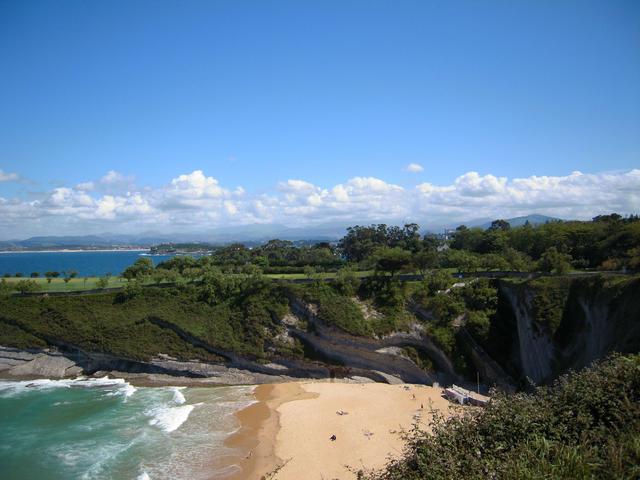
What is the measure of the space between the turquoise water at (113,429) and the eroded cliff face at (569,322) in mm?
20395

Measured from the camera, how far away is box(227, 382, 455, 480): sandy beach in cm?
2155

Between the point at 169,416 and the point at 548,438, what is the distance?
24553mm

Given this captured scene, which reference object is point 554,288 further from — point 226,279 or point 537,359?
point 226,279

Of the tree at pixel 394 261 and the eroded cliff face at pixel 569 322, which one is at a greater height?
the tree at pixel 394 261

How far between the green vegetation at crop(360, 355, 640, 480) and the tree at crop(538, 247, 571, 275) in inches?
961

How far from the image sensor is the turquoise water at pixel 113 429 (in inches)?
838

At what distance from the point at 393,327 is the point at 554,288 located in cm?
1245

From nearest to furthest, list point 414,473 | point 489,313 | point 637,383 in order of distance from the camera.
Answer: point 414,473 → point 637,383 → point 489,313

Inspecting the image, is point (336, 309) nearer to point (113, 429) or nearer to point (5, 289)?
point (113, 429)

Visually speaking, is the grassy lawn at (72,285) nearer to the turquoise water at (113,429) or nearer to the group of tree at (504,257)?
the group of tree at (504,257)

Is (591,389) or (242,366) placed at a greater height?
(591,389)

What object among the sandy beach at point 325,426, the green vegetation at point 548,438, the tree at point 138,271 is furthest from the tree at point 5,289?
the green vegetation at point 548,438

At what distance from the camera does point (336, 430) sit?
83.9 ft

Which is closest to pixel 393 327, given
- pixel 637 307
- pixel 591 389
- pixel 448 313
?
pixel 448 313
